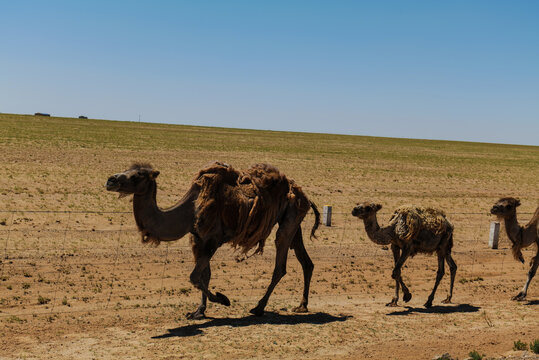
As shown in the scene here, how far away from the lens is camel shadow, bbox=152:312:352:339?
1012cm

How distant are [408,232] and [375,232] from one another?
751 millimetres

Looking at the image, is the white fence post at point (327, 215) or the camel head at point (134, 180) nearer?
the camel head at point (134, 180)

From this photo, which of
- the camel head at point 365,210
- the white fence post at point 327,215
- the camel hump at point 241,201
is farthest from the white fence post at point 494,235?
the camel hump at point 241,201

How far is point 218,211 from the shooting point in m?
10.8

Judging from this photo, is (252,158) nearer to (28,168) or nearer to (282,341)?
(28,168)

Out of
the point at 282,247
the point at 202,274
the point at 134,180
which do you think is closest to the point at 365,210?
the point at 282,247

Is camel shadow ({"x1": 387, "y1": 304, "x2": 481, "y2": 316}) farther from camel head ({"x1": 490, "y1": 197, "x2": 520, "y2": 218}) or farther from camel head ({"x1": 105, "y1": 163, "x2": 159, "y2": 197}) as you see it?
camel head ({"x1": 105, "y1": 163, "x2": 159, "y2": 197})

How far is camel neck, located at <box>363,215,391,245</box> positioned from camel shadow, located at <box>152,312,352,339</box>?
1.69 meters

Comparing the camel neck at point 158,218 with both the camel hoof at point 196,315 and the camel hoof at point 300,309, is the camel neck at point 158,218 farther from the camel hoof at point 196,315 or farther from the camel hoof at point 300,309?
the camel hoof at point 300,309

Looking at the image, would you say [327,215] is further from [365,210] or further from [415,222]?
[365,210]

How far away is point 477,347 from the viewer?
10.2m

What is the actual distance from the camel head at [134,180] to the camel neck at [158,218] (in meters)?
0.12

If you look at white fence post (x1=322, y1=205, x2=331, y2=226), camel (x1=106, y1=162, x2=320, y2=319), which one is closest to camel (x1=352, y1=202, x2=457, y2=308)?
camel (x1=106, y1=162, x2=320, y2=319)

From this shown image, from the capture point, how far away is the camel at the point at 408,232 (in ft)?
40.8
